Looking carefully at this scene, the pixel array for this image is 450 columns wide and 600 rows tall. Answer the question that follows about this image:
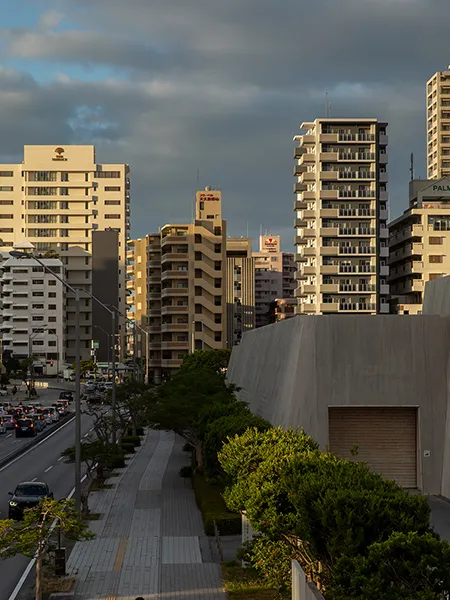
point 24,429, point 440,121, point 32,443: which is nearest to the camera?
point 32,443

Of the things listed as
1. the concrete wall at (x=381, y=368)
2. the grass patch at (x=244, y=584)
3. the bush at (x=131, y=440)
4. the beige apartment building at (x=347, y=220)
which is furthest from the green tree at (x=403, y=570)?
the beige apartment building at (x=347, y=220)

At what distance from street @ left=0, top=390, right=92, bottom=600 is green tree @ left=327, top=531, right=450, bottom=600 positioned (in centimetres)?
1373

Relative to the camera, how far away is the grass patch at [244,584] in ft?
79.4

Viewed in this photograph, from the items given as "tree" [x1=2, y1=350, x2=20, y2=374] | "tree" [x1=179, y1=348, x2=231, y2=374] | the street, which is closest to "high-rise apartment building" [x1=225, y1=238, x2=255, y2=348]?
"tree" [x1=2, y1=350, x2=20, y2=374]

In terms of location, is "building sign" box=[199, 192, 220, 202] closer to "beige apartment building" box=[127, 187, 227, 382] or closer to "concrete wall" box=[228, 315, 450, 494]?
"beige apartment building" box=[127, 187, 227, 382]

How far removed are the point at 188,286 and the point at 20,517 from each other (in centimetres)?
10325

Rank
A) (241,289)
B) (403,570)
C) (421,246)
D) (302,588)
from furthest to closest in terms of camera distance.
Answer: (241,289)
(421,246)
(302,588)
(403,570)

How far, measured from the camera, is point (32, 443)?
7225cm

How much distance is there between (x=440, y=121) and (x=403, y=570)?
5977 inches

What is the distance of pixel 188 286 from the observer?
13875cm

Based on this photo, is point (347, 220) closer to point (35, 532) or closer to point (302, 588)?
point (35, 532)

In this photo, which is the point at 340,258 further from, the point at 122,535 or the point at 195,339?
the point at 122,535

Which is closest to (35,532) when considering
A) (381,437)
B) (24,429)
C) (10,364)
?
(381,437)

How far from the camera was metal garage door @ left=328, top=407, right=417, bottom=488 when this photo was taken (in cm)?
3853
